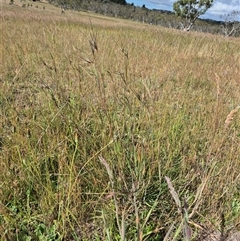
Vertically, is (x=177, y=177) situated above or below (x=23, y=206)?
above

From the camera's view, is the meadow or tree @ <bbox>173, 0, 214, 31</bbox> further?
tree @ <bbox>173, 0, 214, 31</bbox>

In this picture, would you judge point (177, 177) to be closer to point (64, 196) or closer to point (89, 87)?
point (64, 196)

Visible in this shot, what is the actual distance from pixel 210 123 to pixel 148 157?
2.19 feet

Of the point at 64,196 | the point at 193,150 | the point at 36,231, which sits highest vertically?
the point at 193,150

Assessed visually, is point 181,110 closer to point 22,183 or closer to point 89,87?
point 89,87

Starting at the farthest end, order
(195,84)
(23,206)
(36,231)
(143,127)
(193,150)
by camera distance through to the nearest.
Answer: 1. (195,84)
2. (143,127)
3. (193,150)
4. (23,206)
5. (36,231)

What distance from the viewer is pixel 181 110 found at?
2025mm

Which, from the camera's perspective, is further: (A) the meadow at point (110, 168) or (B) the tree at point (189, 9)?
(B) the tree at point (189, 9)

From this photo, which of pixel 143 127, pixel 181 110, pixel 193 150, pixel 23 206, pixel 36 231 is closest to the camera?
pixel 36 231

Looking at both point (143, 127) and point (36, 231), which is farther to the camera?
point (143, 127)

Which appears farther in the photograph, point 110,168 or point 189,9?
point 189,9

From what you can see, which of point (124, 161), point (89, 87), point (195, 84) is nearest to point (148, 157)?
point (124, 161)

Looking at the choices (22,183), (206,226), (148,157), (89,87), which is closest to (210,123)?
(148,157)

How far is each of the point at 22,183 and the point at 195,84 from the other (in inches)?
108
